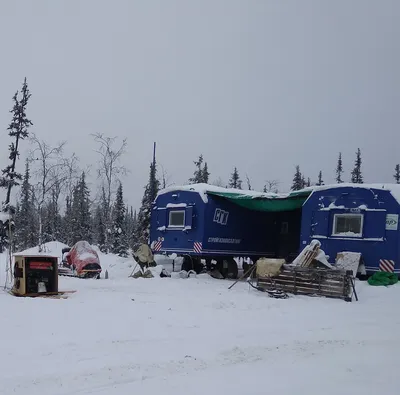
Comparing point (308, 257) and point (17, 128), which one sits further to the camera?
point (17, 128)

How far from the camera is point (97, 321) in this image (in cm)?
800

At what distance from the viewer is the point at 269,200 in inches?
669

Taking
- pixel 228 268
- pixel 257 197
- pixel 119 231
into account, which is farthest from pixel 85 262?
pixel 119 231

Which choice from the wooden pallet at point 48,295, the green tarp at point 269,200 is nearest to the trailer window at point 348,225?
the green tarp at point 269,200

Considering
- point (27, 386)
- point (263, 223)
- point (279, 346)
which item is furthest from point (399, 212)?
point (27, 386)

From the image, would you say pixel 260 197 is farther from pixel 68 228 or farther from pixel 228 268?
pixel 68 228

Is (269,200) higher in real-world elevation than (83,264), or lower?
higher

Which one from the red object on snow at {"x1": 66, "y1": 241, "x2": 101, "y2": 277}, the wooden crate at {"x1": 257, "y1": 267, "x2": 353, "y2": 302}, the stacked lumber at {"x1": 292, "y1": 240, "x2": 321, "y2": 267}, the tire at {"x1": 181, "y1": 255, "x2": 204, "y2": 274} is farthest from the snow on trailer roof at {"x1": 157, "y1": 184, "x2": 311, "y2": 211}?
the wooden crate at {"x1": 257, "y1": 267, "x2": 353, "y2": 302}

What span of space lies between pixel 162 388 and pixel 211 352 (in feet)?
5.08

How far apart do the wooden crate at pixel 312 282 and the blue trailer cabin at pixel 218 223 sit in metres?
4.31

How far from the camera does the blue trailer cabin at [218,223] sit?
17.2 metres

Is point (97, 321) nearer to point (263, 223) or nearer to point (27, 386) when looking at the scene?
point (27, 386)

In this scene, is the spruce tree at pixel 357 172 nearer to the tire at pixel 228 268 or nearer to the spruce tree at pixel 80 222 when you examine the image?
the spruce tree at pixel 80 222

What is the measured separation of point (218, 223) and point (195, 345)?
1117cm
